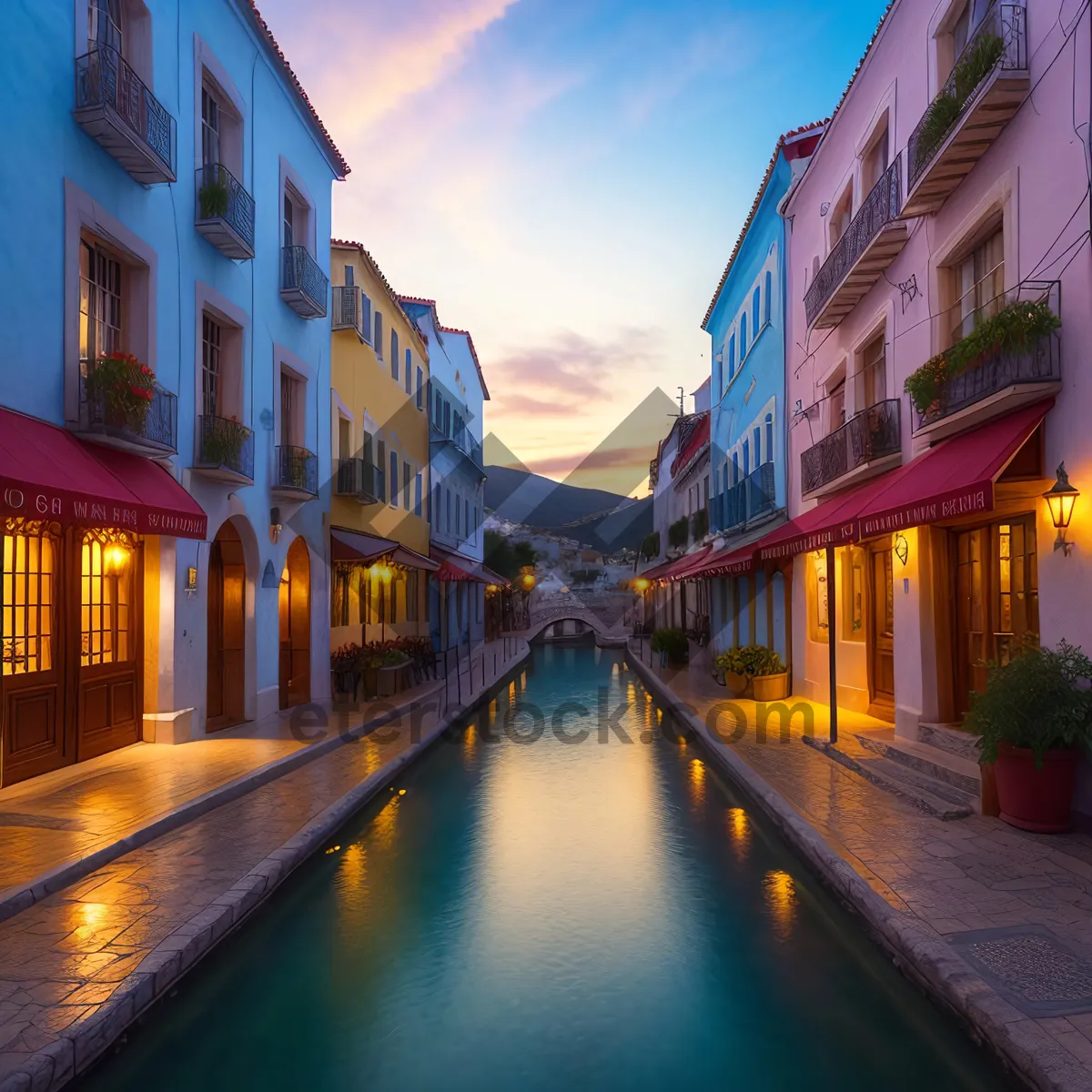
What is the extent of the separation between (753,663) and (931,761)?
7.53 meters

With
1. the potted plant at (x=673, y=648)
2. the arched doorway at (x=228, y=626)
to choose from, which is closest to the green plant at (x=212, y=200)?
the arched doorway at (x=228, y=626)

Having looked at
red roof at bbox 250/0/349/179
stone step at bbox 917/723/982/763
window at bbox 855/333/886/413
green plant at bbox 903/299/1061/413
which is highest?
red roof at bbox 250/0/349/179

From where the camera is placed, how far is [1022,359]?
791 cm

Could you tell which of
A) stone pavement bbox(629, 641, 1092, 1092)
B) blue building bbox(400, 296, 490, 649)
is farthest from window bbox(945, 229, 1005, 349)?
blue building bbox(400, 296, 490, 649)

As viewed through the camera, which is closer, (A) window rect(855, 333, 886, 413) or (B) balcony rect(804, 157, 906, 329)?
(B) balcony rect(804, 157, 906, 329)

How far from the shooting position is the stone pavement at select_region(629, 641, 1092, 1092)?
3947 millimetres

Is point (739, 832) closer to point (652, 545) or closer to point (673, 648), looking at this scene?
point (673, 648)

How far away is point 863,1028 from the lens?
4488 mm

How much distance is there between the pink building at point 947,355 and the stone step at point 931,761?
38 cm

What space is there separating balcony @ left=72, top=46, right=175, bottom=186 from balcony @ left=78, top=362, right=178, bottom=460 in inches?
94.9

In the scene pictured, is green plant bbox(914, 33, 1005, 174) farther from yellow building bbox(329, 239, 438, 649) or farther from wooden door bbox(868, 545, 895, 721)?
yellow building bbox(329, 239, 438, 649)

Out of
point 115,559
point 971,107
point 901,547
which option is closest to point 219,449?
point 115,559

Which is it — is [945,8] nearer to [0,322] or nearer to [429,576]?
[0,322]

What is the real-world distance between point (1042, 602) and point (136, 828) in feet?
26.2
